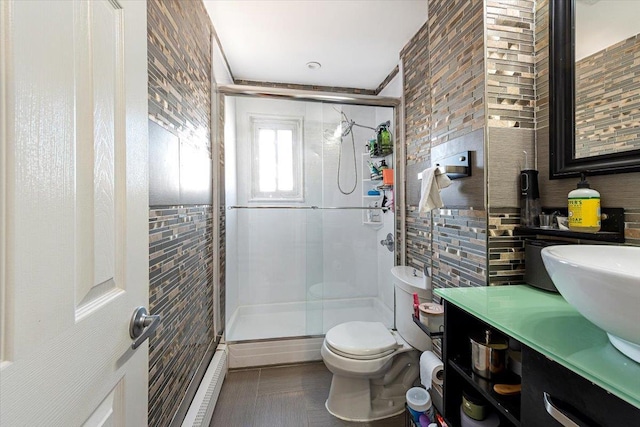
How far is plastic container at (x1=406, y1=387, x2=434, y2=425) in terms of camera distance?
1258 millimetres

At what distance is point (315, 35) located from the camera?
6.21 ft

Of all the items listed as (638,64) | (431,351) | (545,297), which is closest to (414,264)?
(431,351)

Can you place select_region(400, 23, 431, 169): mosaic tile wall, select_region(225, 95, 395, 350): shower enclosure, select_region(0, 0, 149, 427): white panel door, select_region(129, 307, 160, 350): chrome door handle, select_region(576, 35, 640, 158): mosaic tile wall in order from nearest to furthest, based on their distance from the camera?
select_region(0, 0, 149, 427): white panel door
select_region(129, 307, 160, 350): chrome door handle
select_region(576, 35, 640, 158): mosaic tile wall
select_region(400, 23, 431, 169): mosaic tile wall
select_region(225, 95, 395, 350): shower enclosure

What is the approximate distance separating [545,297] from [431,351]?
0.75 meters

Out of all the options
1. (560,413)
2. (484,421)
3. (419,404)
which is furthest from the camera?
(419,404)

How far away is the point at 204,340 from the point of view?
5.72 feet

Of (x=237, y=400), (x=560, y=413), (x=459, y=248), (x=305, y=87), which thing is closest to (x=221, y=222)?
(x=237, y=400)

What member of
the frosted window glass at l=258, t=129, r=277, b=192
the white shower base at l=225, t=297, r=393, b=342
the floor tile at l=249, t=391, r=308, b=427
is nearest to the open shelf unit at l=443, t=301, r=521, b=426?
the floor tile at l=249, t=391, r=308, b=427

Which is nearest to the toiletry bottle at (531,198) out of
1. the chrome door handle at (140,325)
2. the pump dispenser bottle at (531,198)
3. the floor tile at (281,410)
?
the pump dispenser bottle at (531,198)

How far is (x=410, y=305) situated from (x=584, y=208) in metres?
0.96

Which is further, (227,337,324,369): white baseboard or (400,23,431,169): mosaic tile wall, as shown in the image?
(227,337,324,369): white baseboard

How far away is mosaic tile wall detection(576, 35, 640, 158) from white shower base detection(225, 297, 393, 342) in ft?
5.99

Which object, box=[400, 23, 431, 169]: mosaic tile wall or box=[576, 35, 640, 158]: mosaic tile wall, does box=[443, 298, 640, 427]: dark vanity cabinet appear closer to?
box=[576, 35, 640, 158]: mosaic tile wall

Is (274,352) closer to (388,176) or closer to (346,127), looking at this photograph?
(388,176)
